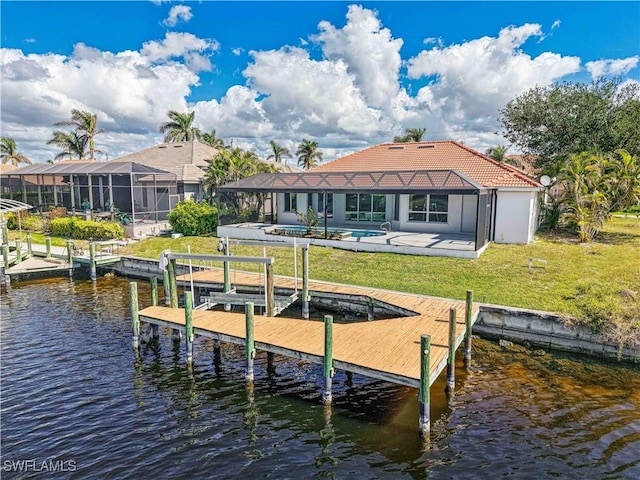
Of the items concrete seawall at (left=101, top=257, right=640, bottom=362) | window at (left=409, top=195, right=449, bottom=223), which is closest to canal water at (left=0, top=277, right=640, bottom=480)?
concrete seawall at (left=101, top=257, right=640, bottom=362)

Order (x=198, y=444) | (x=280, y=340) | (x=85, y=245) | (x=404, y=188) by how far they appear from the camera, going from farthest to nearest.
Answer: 1. (x=85, y=245)
2. (x=404, y=188)
3. (x=280, y=340)
4. (x=198, y=444)

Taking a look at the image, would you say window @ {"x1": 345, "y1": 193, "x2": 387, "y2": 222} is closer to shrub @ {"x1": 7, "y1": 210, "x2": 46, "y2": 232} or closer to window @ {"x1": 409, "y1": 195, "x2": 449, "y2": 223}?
window @ {"x1": 409, "y1": 195, "x2": 449, "y2": 223}

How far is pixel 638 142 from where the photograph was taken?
92.4ft

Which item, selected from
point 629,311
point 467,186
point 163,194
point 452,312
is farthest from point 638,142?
point 163,194

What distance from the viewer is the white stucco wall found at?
20609mm

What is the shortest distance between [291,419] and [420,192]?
13.3 meters

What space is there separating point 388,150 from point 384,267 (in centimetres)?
1399

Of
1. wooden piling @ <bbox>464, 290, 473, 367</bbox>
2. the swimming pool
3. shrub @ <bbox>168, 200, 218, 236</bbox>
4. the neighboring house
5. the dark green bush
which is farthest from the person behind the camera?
the dark green bush

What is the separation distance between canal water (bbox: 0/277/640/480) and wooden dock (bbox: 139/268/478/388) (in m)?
0.98

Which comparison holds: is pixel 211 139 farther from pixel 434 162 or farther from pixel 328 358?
pixel 328 358

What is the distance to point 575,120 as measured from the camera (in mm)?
28875

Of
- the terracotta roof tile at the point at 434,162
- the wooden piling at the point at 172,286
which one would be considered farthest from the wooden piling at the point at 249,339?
the terracotta roof tile at the point at 434,162

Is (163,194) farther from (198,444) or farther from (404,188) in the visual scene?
(198,444)

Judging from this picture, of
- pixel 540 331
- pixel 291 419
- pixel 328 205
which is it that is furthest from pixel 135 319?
pixel 328 205
